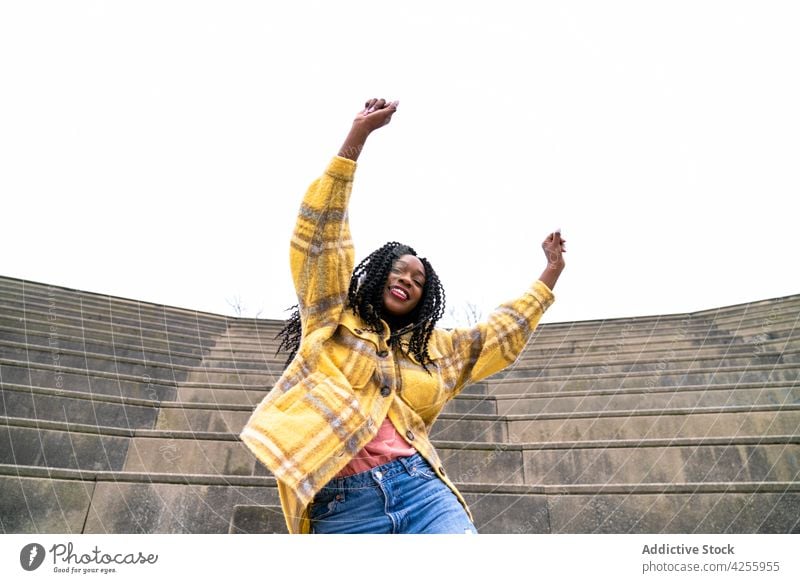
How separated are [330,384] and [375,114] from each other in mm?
560

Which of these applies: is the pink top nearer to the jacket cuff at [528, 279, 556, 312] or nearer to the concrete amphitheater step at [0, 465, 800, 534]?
the jacket cuff at [528, 279, 556, 312]

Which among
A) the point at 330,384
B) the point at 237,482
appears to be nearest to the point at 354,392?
the point at 330,384

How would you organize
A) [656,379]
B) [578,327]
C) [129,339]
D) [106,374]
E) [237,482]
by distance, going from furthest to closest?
[578,327], [129,339], [656,379], [106,374], [237,482]

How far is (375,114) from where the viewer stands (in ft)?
3.12

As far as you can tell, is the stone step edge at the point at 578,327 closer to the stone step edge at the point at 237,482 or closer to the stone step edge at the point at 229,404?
the stone step edge at the point at 229,404

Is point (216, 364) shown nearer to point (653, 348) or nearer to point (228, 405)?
point (228, 405)

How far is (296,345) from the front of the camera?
120cm

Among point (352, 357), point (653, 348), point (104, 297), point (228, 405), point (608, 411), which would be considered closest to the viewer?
point (352, 357)

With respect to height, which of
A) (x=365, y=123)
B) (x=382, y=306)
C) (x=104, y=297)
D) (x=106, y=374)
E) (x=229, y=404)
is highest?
(x=365, y=123)

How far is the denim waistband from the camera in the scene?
0.91m

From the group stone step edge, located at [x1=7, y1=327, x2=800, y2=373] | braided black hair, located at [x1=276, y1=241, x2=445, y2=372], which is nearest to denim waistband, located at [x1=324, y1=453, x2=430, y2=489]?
braided black hair, located at [x1=276, y1=241, x2=445, y2=372]
